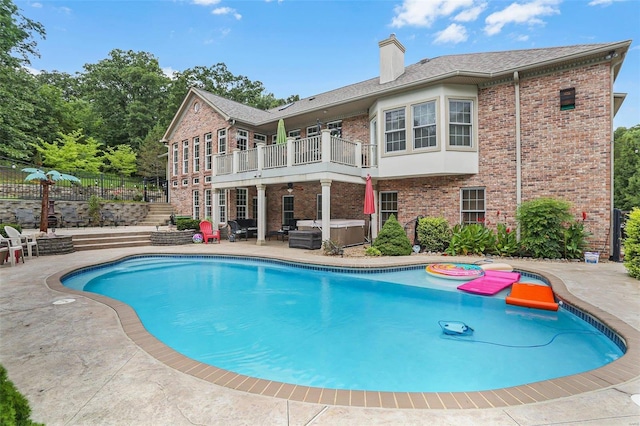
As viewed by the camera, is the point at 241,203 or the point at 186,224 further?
the point at 241,203

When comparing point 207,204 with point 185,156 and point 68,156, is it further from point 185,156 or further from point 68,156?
point 68,156

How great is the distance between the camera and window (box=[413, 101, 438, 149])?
37.8 feet

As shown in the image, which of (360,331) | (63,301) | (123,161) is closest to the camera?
(360,331)

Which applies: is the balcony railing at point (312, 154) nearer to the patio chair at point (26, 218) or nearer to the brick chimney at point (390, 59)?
the brick chimney at point (390, 59)

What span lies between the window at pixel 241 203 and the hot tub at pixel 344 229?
5442mm

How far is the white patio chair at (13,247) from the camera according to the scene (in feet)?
28.3

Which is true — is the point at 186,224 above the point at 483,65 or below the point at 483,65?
below

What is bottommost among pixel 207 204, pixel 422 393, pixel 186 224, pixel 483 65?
pixel 422 393

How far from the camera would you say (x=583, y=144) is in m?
9.62

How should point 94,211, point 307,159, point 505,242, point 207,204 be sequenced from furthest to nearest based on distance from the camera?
point 207,204
point 94,211
point 307,159
point 505,242

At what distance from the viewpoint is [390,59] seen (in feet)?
44.2

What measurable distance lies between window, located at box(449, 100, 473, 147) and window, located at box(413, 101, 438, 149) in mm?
600

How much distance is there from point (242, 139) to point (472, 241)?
43.5 ft

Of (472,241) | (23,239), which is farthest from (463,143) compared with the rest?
(23,239)
